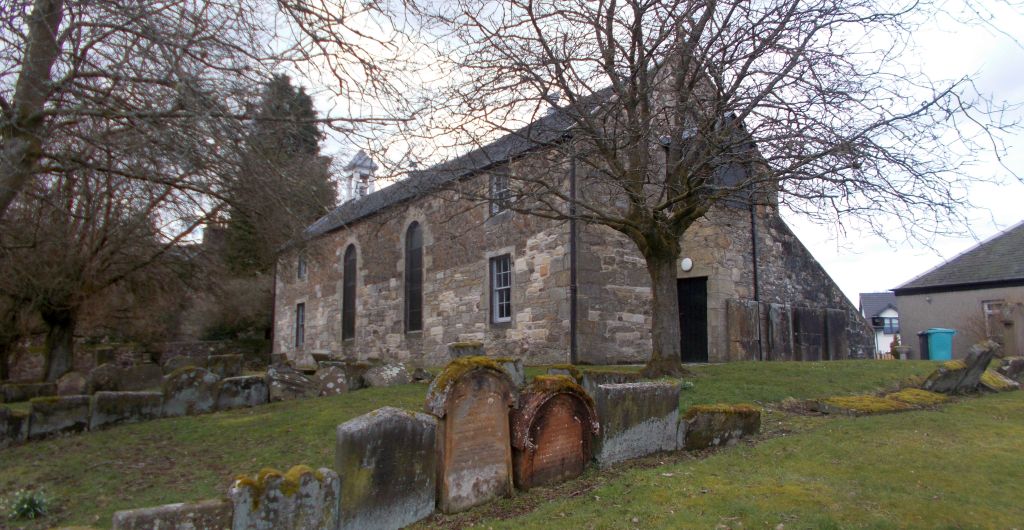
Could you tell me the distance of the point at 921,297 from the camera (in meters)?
28.0

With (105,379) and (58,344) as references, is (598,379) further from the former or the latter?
(58,344)

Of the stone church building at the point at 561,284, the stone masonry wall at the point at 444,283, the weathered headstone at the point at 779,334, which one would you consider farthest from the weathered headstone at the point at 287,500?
the weathered headstone at the point at 779,334

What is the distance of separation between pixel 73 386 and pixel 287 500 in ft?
40.0

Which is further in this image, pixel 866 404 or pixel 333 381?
pixel 333 381

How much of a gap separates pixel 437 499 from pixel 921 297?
94.6ft

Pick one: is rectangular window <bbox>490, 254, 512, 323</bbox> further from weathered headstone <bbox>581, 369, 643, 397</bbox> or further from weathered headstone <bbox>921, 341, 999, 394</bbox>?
weathered headstone <bbox>921, 341, 999, 394</bbox>

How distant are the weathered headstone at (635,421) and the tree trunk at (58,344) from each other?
14.8m

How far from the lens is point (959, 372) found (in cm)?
1088

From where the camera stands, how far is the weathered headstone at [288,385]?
42.0 ft

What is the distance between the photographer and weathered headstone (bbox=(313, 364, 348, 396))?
13149 millimetres

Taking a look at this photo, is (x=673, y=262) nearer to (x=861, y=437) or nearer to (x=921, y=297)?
(x=861, y=437)

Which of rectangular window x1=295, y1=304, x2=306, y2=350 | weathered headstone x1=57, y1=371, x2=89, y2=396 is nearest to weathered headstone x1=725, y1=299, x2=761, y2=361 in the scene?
weathered headstone x1=57, y1=371, x2=89, y2=396

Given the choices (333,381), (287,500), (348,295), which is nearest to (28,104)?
(287,500)

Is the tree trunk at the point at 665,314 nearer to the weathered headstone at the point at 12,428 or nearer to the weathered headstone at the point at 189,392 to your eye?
the weathered headstone at the point at 189,392
